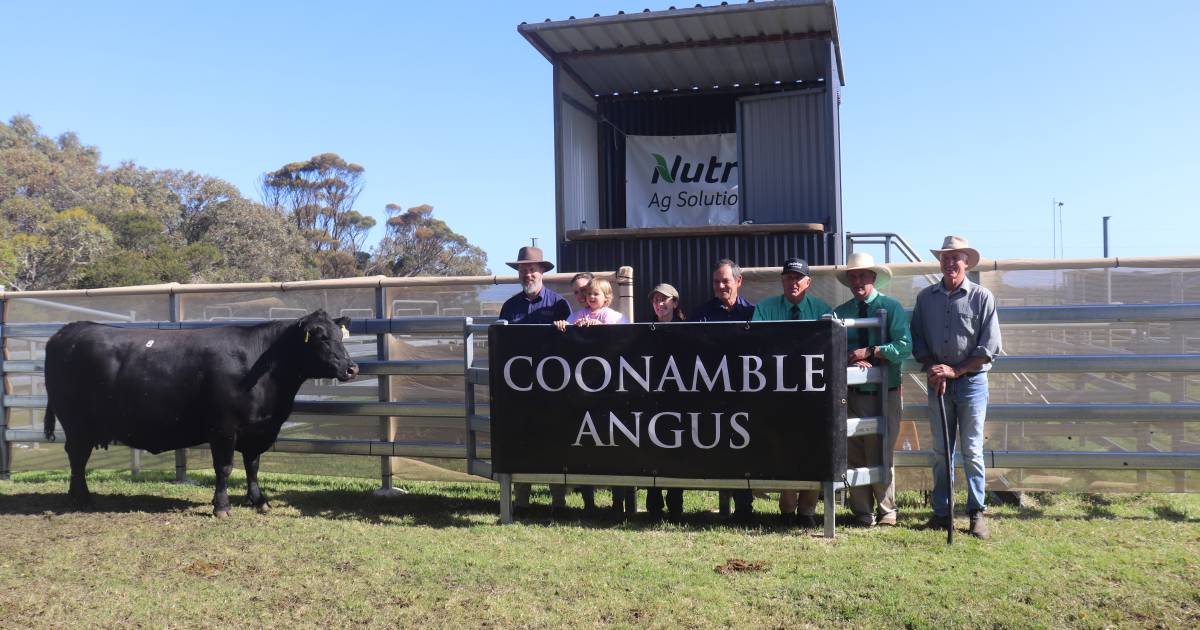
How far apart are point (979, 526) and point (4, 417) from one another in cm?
860

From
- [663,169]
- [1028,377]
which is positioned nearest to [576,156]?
[663,169]

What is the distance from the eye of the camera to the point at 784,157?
11.3 meters

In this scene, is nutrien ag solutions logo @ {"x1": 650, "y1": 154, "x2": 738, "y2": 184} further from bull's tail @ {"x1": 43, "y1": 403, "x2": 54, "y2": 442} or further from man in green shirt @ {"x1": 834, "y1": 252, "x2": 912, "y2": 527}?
bull's tail @ {"x1": 43, "y1": 403, "x2": 54, "y2": 442}

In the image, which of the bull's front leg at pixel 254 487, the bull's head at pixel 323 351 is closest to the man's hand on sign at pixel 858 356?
the bull's head at pixel 323 351

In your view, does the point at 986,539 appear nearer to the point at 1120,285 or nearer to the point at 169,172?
the point at 1120,285

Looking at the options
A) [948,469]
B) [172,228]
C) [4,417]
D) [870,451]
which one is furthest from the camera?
[172,228]

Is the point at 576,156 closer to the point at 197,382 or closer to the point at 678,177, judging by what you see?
the point at 678,177

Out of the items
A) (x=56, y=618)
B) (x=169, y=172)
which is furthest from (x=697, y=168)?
(x=169, y=172)

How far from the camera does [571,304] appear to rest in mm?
7957

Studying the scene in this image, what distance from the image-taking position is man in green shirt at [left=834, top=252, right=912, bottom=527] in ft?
20.7

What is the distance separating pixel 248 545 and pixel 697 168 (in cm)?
792

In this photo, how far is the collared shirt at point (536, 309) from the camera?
23.4 feet

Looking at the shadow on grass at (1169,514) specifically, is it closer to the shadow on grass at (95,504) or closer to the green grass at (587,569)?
the green grass at (587,569)

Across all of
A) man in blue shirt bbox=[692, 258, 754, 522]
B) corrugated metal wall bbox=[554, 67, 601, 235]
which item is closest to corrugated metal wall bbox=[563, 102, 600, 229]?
corrugated metal wall bbox=[554, 67, 601, 235]
